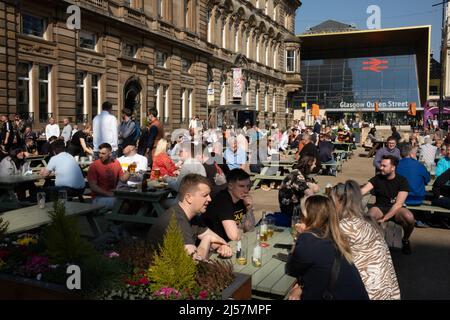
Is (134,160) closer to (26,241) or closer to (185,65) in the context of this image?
(26,241)

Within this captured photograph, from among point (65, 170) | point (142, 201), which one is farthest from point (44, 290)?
point (65, 170)

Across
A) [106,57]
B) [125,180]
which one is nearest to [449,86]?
[106,57]

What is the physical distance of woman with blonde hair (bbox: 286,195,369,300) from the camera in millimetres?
3217

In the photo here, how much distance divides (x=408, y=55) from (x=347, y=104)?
12.5m

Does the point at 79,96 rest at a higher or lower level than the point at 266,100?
lower

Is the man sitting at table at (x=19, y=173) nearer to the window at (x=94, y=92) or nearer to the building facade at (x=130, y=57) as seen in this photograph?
the building facade at (x=130, y=57)

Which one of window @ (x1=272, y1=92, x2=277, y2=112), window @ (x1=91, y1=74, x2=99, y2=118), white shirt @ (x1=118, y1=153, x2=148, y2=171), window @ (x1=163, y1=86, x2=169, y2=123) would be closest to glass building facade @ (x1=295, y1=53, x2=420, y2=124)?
window @ (x1=272, y1=92, x2=277, y2=112)

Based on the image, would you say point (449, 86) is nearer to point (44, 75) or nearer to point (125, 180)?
point (44, 75)

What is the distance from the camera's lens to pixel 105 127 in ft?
33.7

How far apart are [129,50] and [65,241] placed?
23.4 m

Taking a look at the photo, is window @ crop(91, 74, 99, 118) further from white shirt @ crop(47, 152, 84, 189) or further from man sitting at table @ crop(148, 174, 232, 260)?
man sitting at table @ crop(148, 174, 232, 260)

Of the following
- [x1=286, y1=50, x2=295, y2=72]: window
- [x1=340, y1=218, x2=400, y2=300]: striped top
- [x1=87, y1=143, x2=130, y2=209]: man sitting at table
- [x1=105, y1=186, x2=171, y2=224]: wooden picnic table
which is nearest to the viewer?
[x1=340, y1=218, x2=400, y2=300]: striped top

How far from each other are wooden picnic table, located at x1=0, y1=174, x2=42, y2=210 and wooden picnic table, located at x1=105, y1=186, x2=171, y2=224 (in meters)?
1.69

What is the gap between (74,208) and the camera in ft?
19.3
